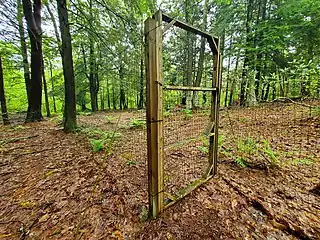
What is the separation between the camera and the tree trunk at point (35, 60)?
580 cm

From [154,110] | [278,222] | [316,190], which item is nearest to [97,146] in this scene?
[154,110]

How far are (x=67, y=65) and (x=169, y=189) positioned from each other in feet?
17.1

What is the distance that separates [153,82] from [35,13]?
297 inches

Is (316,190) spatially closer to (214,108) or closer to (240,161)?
(240,161)

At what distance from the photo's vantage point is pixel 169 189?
260cm

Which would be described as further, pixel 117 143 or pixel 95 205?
pixel 117 143

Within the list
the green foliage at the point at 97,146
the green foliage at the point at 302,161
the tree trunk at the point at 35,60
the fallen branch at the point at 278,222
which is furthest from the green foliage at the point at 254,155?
the tree trunk at the point at 35,60

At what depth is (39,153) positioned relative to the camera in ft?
13.6

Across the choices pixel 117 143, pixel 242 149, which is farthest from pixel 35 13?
pixel 242 149

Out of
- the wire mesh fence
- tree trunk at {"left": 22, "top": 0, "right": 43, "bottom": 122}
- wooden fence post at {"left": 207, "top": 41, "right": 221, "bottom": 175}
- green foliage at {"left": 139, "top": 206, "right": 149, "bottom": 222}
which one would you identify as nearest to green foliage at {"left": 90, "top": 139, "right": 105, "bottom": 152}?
green foliage at {"left": 139, "top": 206, "right": 149, "bottom": 222}

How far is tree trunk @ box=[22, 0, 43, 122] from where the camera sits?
580 cm

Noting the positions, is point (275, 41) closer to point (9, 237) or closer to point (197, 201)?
point (197, 201)

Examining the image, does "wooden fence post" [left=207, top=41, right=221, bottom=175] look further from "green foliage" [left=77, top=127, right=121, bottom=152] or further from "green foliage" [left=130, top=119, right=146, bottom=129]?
"green foliage" [left=130, top=119, right=146, bottom=129]

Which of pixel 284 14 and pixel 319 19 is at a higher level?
pixel 284 14
